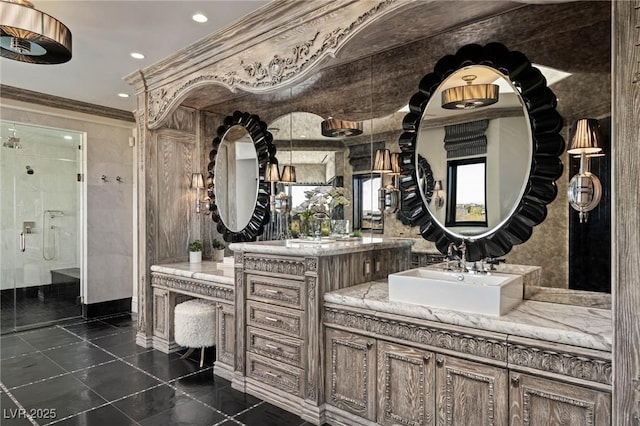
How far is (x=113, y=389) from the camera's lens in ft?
10.4

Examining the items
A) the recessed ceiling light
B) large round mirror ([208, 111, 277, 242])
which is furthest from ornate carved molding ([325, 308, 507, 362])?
the recessed ceiling light

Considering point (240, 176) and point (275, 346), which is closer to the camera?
point (275, 346)

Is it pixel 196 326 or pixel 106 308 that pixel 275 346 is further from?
pixel 106 308

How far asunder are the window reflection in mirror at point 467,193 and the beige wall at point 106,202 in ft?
16.2

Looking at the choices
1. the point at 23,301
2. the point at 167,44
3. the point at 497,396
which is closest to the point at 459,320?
the point at 497,396

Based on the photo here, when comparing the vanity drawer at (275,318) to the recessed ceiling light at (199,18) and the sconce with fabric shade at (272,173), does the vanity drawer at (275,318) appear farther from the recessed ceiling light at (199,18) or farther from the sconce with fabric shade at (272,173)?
the recessed ceiling light at (199,18)

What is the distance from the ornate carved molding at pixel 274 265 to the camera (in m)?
Result: 2.76

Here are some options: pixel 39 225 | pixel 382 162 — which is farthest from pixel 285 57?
pixel 39 225

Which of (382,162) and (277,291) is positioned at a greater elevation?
(382,162)

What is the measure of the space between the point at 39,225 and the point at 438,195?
17.3 feet

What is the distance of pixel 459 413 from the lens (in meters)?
2.08

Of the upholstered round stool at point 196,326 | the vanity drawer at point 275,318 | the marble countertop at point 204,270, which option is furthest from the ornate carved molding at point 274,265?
the upholstered round stool at point 196,326

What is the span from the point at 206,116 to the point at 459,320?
3.85m

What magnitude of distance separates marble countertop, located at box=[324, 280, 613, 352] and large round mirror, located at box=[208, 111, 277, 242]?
6.31 ft
